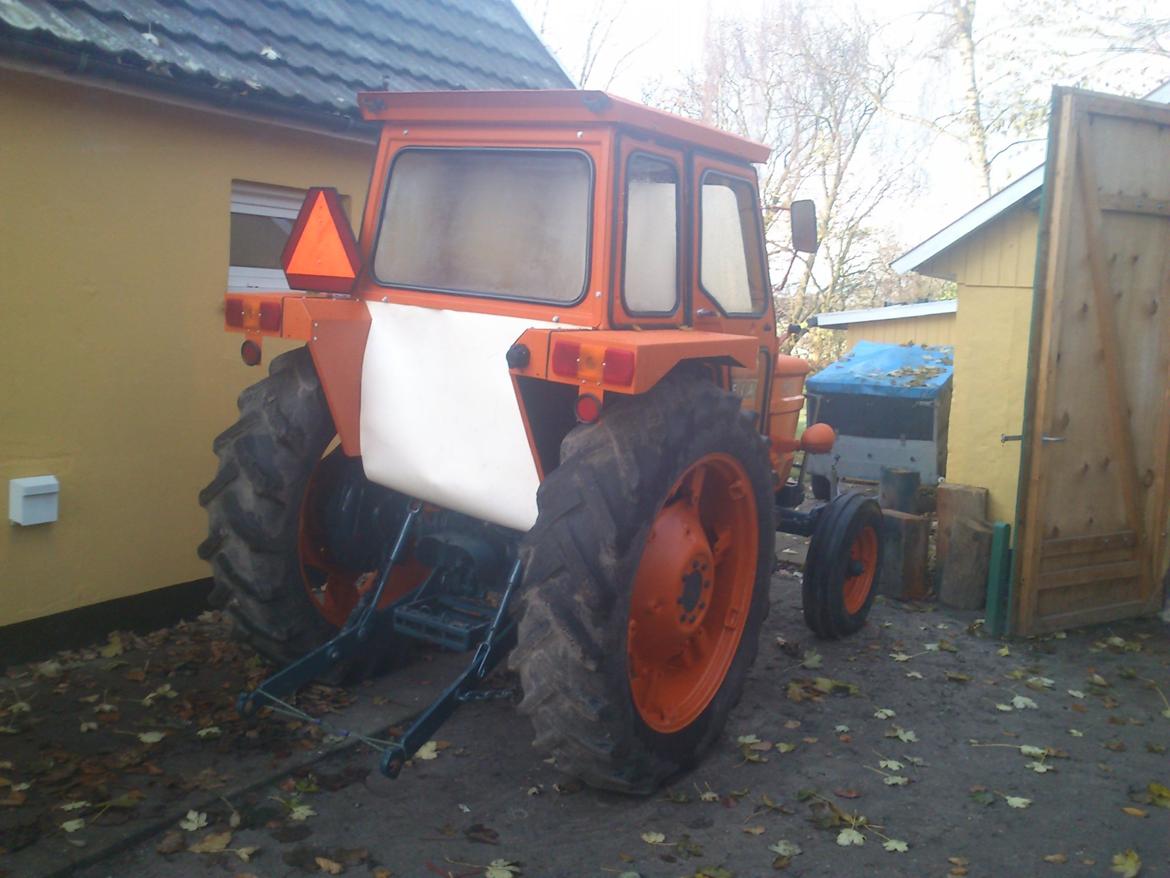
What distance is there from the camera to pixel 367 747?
4.30 m

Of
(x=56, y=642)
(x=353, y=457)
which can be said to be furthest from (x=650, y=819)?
(x=56, y=642)

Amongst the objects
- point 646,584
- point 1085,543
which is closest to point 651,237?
point 646,584

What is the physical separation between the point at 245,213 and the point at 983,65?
17.8m

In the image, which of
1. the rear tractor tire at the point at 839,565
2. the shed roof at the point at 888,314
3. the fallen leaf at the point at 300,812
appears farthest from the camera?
the shed roof at the point at 888,314

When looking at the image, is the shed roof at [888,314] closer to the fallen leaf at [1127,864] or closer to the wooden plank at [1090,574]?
the wooden plank at [1090,574]

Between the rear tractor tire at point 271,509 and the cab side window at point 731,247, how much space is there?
178 cm

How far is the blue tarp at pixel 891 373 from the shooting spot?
8.68 metres

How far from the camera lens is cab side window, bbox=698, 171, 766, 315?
182 inches

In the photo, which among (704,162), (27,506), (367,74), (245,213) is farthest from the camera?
(367,74)

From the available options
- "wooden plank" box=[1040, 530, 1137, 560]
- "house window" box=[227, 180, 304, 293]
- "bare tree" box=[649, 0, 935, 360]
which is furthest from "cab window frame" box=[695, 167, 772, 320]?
"bare tree" box=[649, 0, 935, 360]

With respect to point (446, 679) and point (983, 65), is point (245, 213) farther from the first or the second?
point (983, 65)

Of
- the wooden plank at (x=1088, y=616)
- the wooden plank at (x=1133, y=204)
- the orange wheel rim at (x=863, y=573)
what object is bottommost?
the wooden plank at (x=1088, y=616)

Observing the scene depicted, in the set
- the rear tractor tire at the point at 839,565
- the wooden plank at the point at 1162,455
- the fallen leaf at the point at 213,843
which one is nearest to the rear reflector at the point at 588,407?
the fallen leaf at the point at 213,843

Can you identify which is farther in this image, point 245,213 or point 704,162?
point 245,213
